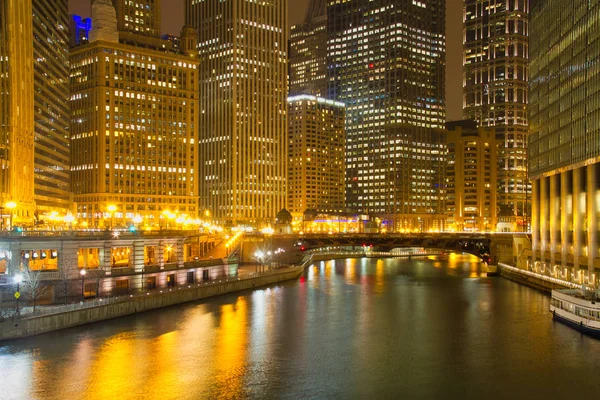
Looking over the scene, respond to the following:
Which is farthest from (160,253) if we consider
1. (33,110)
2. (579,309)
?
(33,110)

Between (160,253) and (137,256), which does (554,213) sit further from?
(137,256)

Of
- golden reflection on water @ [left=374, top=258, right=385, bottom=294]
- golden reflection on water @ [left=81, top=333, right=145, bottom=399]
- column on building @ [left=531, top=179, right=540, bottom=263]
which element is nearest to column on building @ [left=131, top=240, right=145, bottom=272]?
golden reflection on water @ [left=81, top=333, right=145, bottom=399]

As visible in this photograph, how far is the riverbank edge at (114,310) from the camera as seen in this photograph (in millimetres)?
64688

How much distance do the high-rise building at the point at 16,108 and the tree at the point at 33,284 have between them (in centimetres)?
5477

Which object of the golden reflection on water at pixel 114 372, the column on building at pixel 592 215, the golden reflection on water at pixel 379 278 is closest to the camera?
the golden reflection on water at pixel 114 372

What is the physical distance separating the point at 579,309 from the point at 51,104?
144m

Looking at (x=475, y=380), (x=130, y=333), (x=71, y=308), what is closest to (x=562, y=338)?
(x=475, y=380)

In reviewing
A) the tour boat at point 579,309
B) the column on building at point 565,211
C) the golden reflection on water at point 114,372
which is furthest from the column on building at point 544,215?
the golden reflection on water at point 114,372

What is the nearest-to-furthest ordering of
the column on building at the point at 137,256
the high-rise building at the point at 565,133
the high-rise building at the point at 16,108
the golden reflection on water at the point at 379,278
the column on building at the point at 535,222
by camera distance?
1. the column on building at the point at 137,256
2. the high-rise building at the point at 565,133
3. the golden reflection on water at the point at 379,278
4. the high-rise building at the point at 16,108
5. the column on building at the point at 535,222

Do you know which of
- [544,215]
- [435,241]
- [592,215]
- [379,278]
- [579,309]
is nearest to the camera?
[579,309]

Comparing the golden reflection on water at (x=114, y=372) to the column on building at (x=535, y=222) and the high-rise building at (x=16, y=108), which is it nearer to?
the high-rise building at (x=16, y=108)

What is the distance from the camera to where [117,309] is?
7775 cm

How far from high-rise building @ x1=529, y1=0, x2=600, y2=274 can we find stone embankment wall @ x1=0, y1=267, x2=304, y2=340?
56232mm

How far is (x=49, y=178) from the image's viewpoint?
17588cm
